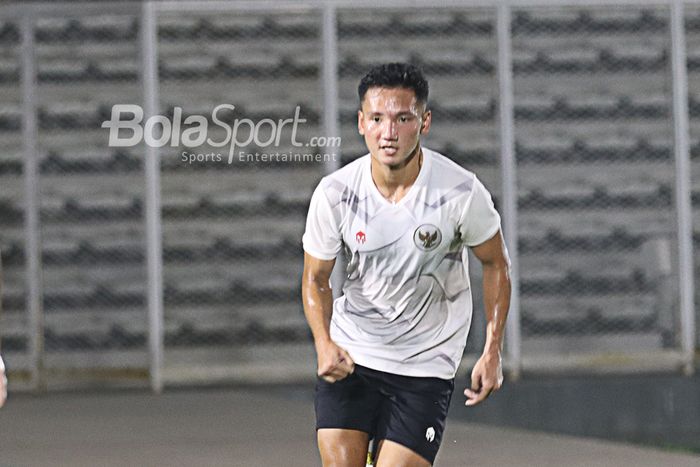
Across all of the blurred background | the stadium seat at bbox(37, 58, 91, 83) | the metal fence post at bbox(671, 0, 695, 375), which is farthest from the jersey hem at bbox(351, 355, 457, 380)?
the stadium seat at bbox(37, 58, 91, 83)

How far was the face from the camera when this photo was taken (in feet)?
13.8

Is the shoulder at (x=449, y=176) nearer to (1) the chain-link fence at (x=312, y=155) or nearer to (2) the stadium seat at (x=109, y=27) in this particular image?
(1) the chain-link fence at (x=312, y=155)

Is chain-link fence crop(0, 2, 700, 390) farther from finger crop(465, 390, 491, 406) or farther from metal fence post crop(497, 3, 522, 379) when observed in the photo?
finger crop(465, 390, 491, 406)

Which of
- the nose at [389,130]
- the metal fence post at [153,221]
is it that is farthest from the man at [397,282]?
the metal fence post at [153,221]

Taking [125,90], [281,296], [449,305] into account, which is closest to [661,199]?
[281,296]

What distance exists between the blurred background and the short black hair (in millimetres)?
6287

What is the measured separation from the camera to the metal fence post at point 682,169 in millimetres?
Result: 10523

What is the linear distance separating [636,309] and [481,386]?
6558 millimetres

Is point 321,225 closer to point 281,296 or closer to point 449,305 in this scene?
point 449,305

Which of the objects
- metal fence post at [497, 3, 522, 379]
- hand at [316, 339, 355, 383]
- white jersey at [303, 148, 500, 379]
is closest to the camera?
hand at [316, 339, 355, 383]

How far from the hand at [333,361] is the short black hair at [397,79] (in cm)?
69

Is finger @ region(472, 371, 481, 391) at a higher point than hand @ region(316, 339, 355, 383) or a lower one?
lower

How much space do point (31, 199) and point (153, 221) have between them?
37.5 inches

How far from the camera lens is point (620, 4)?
1066cm
